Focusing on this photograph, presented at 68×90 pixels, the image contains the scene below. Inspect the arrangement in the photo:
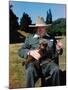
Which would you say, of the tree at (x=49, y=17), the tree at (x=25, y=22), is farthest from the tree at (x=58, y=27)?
the tree at (x=25, y=22)

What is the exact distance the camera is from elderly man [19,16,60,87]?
1.29m

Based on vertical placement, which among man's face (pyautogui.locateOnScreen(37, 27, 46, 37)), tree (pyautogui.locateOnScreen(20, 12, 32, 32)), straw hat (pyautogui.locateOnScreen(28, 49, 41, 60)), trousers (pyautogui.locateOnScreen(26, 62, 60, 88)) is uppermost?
tree (pyautogui.locateOnScreen(20, 12, 32, 32))

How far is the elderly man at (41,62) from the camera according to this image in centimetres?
129

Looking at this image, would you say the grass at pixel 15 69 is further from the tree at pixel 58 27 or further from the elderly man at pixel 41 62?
the tree at pixel 58 27

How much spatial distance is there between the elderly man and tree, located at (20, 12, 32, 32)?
2.0 inches

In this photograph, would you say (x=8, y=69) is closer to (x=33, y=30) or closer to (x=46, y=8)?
(x=33, y=30)

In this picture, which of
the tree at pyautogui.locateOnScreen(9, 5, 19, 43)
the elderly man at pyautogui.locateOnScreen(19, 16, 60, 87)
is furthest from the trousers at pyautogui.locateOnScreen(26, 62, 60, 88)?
the tree at pyautogui.locateOnScreen(9, 5, 19, 43)

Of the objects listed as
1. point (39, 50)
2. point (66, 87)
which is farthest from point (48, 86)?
point (39, 50)

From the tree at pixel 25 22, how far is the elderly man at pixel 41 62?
5 cm

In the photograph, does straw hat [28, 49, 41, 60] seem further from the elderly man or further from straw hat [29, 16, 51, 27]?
straw hat [29, 16, 51, 27]

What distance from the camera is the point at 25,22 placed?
1.29 meters

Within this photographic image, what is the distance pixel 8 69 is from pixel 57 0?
55 centimetres

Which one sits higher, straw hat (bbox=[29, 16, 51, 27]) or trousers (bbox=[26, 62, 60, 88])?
straw hat (bbox=[29, 16, 51, 27])

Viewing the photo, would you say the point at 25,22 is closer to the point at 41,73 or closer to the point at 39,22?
the point at 39,22
